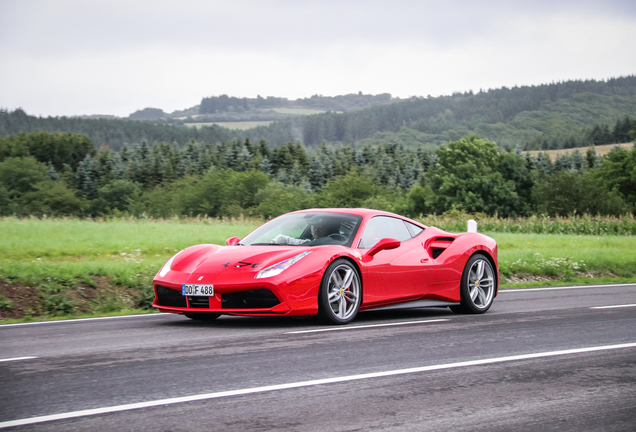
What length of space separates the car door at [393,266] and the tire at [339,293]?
166mm

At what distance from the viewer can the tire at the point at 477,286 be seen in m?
9.73

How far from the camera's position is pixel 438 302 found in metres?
9.45

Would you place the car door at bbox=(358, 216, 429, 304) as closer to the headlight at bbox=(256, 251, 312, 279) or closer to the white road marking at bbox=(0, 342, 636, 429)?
the headlight at bbox=(256, 251, 312, 279)

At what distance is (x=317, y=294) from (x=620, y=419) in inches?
160

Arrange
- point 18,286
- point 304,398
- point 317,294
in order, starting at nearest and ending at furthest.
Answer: point 304,398
point 317,294
point 18,286

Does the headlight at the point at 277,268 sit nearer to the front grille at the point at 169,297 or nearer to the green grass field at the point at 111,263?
the front grille at the point at 169,297

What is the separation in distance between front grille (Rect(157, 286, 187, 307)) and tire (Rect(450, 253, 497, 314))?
392 centimetres

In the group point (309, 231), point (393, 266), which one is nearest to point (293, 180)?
point (309, 231)

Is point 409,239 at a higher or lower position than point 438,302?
higher

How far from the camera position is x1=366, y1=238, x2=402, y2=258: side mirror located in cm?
849

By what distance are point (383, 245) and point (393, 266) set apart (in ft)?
1.44

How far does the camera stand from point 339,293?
815 cm

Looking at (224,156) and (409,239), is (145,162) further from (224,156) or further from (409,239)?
(409,239)

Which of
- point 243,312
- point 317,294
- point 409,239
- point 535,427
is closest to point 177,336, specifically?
point 243,312
